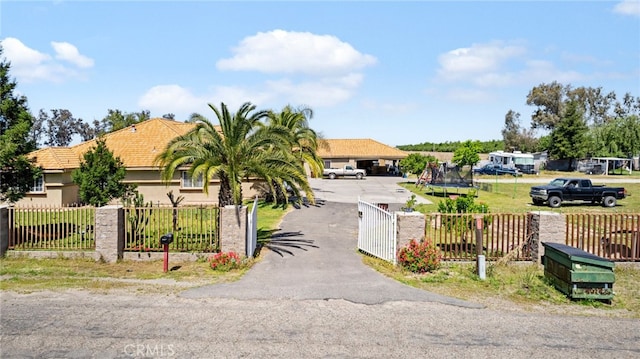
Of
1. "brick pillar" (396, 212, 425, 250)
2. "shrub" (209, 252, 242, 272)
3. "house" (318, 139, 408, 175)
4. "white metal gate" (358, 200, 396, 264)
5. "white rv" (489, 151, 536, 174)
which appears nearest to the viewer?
"shrub" (209, 252, 242, 272)

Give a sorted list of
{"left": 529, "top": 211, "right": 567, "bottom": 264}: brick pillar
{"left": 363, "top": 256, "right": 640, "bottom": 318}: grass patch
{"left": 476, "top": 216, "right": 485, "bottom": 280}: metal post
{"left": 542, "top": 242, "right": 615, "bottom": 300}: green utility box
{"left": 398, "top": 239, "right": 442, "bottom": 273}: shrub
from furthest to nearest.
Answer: {"left": 529, "top": 211, "right": 567, "bottom": 264}: brick pillar → {"left": 398, "top": 239, "right": 442, "bottom": 273}: shrub → {"left": 476, "top": 216, "right": 485, "bottom": 280}: metal post → {"left": 542, "top": 242, "right": 615, "bottom": 300}: green utility box → {"left": 363, "top": 256, "right": 640, "bottom": 318}: grass patch

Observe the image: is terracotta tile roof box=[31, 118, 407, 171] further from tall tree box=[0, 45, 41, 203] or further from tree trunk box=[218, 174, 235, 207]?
tree trunk box=[218, 174, 235, 207]

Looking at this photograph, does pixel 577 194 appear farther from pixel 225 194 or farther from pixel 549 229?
pixel 225 194

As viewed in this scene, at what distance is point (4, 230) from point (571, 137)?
225 ft

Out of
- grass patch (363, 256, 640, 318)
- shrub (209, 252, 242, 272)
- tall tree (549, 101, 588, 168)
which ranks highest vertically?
tall tree (549, 101, 588, 168)

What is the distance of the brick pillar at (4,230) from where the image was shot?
1395 centimetres

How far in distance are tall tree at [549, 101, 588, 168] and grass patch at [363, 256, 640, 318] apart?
57.7 m

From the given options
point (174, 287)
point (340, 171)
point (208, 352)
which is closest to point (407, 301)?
point (208, 352)

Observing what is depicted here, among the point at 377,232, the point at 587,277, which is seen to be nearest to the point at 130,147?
the point at 377,232

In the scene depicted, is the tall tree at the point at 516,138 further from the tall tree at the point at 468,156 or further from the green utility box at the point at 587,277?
the green utility box at the point at 587,277

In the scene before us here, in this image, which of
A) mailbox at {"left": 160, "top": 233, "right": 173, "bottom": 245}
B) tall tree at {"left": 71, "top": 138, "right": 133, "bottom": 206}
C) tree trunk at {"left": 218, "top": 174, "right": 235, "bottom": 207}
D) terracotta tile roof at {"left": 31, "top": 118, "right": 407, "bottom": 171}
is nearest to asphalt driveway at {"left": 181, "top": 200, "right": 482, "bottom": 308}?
tree trunk at {"left": 218, "top": 174, "right": 235, "bottom": 207}

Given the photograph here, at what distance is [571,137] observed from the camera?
211 feet

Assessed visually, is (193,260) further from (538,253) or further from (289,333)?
(538,253)

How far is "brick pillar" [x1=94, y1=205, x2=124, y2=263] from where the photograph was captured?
533 inches
